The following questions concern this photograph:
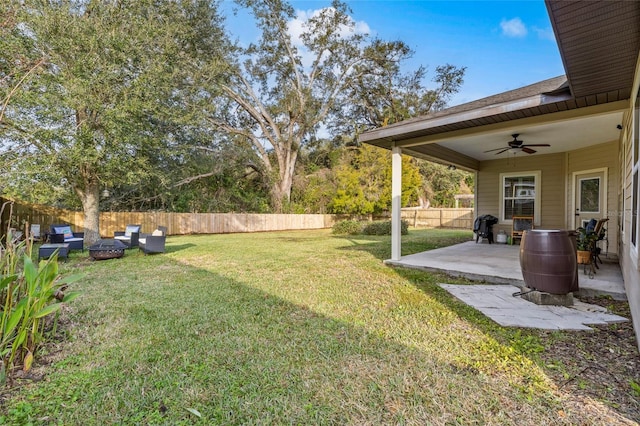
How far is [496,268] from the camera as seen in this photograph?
16.8 feet

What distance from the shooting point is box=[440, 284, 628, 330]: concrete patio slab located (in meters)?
2.94

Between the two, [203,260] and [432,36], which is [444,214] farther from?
[203,260]

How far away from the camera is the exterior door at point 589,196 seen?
680 centimetres

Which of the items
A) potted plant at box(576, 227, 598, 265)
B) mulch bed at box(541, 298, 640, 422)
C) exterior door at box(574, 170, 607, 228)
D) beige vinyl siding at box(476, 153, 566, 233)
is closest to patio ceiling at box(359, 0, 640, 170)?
beige vinyl siding at box(476, 153, 566, 233)

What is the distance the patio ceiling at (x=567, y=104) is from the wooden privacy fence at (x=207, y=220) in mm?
10772

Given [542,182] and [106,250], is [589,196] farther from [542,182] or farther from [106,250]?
[106,250]

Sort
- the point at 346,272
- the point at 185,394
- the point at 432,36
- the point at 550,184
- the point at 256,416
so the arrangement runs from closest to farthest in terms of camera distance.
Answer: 1. the point at 256,416
2. the point at 185,394
3. the point at 346,272
4. the point at 550,184
5. the point at 432,36

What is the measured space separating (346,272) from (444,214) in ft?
49.9

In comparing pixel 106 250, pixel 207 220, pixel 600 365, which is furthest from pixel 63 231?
pixel 600 365

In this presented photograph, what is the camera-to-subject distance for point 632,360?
225cm

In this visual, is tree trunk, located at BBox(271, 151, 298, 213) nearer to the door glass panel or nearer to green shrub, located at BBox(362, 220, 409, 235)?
green shrub, located at BBox(362, 220, 409, 235)

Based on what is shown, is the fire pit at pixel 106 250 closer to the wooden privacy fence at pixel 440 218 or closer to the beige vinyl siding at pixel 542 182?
the beige vinyl siding at pixel 542 182

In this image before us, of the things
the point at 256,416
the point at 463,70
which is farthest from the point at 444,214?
the point at 256,416

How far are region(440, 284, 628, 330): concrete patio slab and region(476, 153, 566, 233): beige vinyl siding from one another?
221 inches
